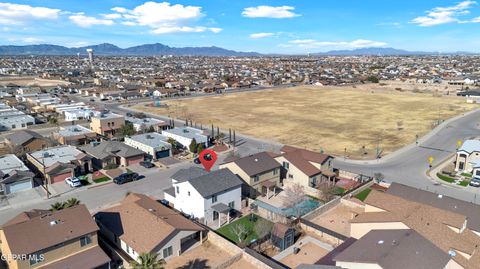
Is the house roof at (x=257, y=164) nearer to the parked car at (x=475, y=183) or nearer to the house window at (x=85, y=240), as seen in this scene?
the house window at (x=85, y=240)

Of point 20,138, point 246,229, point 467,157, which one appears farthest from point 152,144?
point 467,157

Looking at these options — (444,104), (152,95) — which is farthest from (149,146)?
(444,104)

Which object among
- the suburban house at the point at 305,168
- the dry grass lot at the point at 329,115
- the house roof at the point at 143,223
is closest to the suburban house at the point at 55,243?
the house roof at the point at 143,223

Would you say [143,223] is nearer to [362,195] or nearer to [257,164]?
[257,164]

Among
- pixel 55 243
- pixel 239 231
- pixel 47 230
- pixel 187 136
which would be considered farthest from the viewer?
pixel 187 136

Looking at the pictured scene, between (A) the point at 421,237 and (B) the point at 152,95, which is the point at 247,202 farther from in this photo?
(B) the point at 152,95
